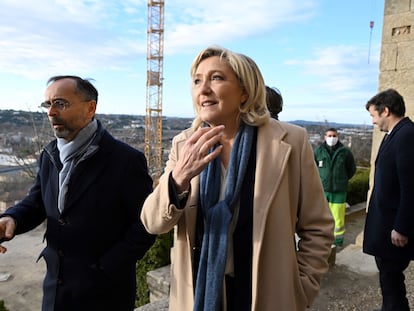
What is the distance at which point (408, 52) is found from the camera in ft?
14.5

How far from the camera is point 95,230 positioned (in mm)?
1929

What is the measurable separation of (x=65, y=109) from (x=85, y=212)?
60 centimetres

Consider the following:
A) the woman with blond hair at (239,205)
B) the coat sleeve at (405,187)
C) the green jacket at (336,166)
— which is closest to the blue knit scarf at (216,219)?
the woman with blond hair at (239,205)

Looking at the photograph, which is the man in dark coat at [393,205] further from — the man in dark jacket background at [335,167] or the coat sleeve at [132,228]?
the man in dark jacket background at [335,167]

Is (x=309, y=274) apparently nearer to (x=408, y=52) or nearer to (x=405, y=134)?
(x=405, y=134)

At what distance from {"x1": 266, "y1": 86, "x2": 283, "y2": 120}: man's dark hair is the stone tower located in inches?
109

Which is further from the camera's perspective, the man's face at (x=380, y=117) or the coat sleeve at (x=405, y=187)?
the man's face at (x=380, y=117)

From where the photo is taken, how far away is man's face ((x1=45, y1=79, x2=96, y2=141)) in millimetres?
1959

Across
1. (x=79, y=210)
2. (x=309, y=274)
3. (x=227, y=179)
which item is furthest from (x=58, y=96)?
(x=309, y=274)

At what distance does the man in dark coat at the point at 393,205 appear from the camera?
2.49 metres

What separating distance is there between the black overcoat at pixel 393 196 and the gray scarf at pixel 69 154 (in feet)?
7.19

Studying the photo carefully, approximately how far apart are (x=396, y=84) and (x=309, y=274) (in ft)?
12.8

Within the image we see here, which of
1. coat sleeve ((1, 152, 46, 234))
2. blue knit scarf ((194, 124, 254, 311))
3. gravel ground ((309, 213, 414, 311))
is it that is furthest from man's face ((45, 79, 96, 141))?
gravel ground ((309, 213, 414, 311))

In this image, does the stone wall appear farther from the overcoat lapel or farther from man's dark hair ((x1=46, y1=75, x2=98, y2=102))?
man's dark hair ((x1=46, y1=75, x2=98, y2=102))
